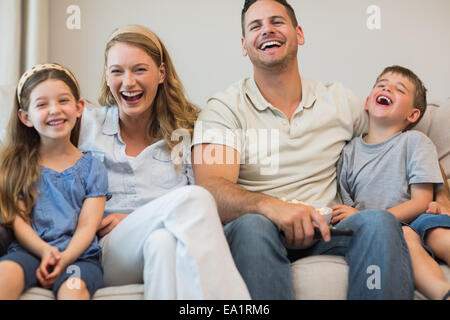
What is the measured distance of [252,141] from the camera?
5.51 feet

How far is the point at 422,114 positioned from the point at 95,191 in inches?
44.3

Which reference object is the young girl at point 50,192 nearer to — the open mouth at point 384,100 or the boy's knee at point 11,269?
the boy's knee at point 11,269

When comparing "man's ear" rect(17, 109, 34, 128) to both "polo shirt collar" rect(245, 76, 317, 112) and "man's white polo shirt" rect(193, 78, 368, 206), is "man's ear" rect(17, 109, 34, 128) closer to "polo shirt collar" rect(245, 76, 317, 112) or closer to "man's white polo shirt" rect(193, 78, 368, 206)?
"man's white polo shirt" rect(193, 78, 368, 206)

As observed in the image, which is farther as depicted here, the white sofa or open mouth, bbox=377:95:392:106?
open mouth, bbox=377:95:392:106

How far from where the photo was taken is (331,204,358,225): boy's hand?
5.06 ft

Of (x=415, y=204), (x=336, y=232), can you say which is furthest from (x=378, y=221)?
(x=415, y=204)

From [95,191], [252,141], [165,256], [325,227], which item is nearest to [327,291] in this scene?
[325,227]

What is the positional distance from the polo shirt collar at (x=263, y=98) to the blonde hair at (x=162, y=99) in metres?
0.21

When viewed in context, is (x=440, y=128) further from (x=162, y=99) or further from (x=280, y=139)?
(x=162, y=99)

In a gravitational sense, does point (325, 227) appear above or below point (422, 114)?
below

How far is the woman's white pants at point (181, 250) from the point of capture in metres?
1.15

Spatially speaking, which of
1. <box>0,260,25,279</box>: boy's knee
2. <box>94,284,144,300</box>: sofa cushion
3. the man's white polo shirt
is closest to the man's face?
the man's white polo shirt

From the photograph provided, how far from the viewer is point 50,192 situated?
1439 mm

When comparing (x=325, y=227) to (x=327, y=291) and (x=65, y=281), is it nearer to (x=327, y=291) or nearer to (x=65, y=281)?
(x=327, y=291)
